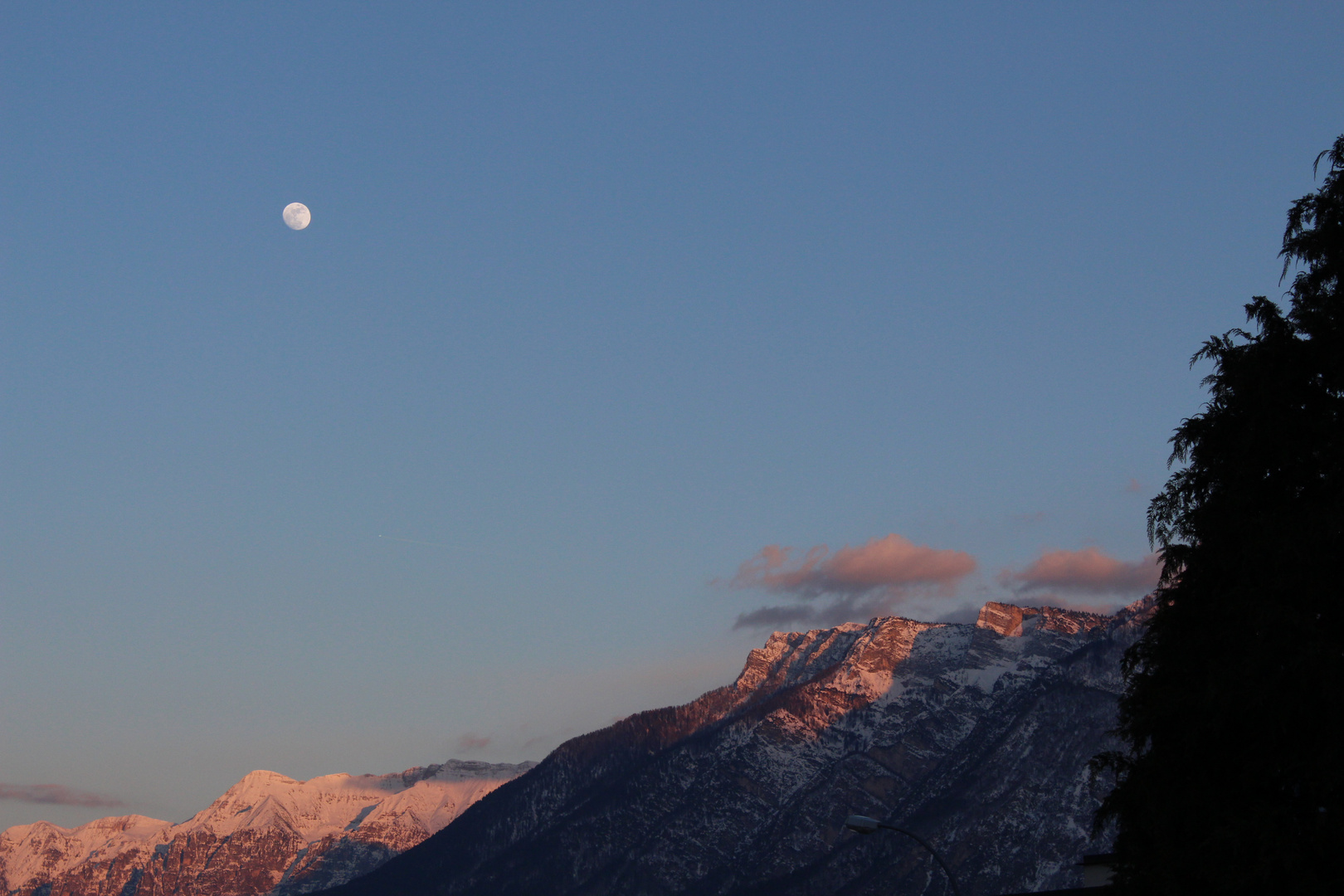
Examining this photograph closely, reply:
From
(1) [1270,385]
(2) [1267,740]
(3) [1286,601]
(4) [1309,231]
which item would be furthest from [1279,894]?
(4) [1309,231]

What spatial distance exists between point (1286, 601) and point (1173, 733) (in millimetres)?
4374

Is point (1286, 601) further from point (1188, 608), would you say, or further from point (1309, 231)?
point (1309, 231)

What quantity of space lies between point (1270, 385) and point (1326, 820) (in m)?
9.54

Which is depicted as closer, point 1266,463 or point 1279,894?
point 1279,894

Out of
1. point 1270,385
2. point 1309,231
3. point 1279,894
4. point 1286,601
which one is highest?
point 1309,231

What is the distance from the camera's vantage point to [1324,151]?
108 ft

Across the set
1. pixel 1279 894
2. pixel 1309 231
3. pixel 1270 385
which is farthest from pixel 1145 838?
pixel 1309 231

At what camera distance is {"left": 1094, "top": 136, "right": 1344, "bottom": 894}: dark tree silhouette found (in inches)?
1161

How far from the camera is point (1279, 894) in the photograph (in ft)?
95.5

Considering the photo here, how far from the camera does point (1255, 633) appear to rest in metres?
30.9

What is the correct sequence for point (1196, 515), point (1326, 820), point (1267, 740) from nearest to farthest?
1. point (1326, 820)
2. point (1267, 740)
3. point (1196, 515)

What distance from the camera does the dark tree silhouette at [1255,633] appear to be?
29500mm

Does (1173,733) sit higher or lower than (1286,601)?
lower

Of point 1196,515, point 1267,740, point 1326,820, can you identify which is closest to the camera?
point 1326,820
